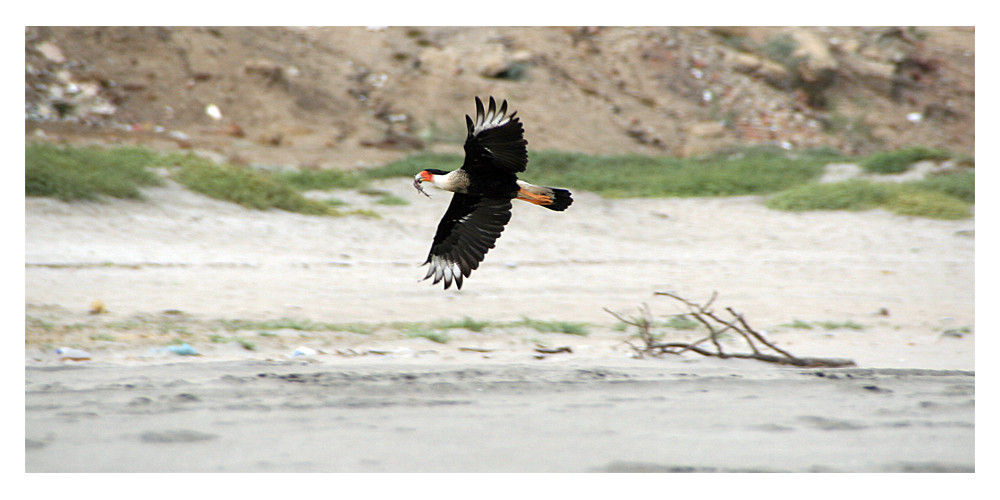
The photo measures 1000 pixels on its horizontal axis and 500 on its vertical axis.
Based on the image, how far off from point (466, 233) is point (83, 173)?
559 cm

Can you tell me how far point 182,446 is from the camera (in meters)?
3.28

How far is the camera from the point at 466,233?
441cm

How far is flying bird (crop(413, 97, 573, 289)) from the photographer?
12.8 ft

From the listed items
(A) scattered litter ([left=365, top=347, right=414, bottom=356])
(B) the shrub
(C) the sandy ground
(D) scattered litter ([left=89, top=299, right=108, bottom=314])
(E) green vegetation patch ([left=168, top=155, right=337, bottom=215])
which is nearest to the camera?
(C) the sandy ground

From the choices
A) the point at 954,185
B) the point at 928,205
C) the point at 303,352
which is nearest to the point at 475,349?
the point at 303,352

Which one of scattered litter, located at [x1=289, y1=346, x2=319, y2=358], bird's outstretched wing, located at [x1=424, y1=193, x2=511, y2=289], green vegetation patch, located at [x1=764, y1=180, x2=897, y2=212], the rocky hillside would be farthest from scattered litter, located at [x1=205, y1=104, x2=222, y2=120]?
bird's outstretched wing, located at [x1=424, y1=193, x2=511, y2=289]

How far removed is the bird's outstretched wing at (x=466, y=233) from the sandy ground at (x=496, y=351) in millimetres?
518

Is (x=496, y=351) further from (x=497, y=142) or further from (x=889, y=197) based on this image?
(x=889, y=197)

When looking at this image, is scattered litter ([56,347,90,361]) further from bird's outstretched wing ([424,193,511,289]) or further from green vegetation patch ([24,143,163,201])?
green vegetation patch ([24,143,163,201])

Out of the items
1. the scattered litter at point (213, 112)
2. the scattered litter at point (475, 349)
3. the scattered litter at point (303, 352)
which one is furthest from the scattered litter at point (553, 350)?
the scattered litter at point (213, 112)

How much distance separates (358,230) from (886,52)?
39.8 ft

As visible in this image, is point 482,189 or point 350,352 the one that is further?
point 350,352

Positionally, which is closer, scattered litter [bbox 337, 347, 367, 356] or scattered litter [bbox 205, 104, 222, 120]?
scattered litter [bbox 337, 347, 367, 356]
